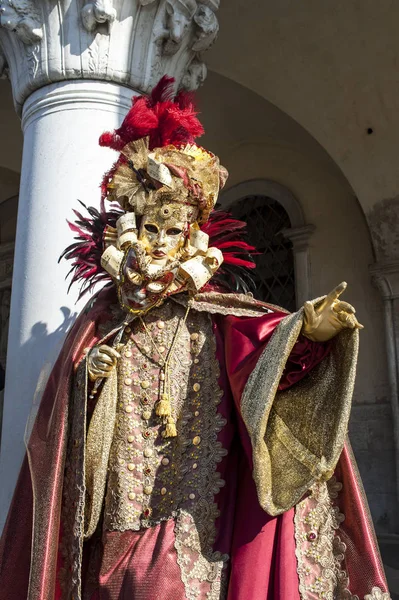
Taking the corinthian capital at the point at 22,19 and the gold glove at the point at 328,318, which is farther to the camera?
the corinthian capital at the point at 22,19

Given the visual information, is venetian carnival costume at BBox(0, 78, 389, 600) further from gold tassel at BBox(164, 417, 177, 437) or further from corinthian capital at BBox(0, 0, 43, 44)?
corinthian capital at BBox(0, 0, 43, 44)

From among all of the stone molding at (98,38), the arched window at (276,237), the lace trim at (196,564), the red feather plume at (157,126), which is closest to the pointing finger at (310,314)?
the lace trim at (196,564)

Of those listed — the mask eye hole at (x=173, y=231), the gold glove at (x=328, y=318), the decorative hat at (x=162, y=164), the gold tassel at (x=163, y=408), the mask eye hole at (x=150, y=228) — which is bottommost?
the gold tassel at (x=163, y=408)

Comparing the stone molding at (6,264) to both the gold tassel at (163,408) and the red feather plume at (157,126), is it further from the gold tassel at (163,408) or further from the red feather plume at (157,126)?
the gold tassel at (163,408)

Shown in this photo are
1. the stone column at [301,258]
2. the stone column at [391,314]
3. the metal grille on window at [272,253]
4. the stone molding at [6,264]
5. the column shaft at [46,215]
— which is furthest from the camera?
the stone molding at [6,264]

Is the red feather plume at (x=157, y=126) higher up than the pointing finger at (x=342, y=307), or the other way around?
the red feather plume at (x=157, y=126)

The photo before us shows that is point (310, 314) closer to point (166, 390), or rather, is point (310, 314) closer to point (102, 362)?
point (166, 390)

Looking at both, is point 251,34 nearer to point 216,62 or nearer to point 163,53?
point 216,62

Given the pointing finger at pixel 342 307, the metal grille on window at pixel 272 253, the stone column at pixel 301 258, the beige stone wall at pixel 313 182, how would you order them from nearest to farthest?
the pointing finger at pixel 342 307 < the beige stone wall at pixel 313 182 < the stone column at pixel 301 258 < the metal grille on window at pixel 272 253

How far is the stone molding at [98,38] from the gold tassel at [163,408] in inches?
69.5

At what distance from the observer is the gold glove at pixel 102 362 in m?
2.40

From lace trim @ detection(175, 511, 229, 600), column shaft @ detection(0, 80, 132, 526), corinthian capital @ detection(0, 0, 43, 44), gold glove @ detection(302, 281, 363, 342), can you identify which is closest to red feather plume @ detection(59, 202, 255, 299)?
column shaft @ detection(0, 80, 132, 526)

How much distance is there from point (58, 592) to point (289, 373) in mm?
1060

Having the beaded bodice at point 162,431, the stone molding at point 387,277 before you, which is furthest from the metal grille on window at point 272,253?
the beaded bodice at point 162,431
